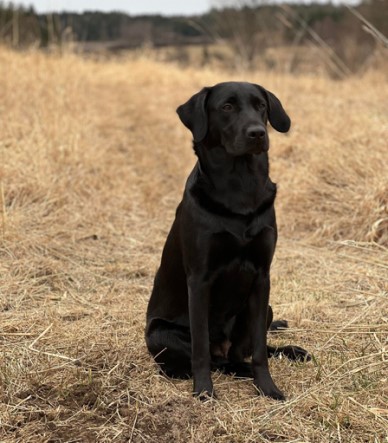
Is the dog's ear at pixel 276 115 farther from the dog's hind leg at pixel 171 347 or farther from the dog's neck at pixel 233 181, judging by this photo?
the dog's hind leg at pixel 171 347

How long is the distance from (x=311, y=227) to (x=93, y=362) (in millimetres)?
2601

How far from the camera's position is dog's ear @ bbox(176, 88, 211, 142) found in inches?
96.1

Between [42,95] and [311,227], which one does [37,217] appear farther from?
[42,95]

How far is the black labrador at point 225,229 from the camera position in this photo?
2.36m

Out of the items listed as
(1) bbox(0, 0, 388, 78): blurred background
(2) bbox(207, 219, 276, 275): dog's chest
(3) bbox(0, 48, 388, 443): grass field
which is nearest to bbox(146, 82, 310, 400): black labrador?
(2) bbox(207, 219, 276, 275): dog's chest

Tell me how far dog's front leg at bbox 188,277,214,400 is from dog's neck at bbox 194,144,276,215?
1.10 ft

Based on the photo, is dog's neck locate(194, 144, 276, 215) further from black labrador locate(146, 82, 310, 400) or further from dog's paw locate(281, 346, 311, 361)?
dog's paw locate(281, 346, 311, 361)

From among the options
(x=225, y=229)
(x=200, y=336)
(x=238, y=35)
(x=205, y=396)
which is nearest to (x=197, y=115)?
(x=225, y=229)

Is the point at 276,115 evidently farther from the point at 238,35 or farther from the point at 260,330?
the point at 238,35

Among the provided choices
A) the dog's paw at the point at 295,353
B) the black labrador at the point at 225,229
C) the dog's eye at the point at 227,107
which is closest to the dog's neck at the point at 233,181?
the black labrador at the point at 225,229

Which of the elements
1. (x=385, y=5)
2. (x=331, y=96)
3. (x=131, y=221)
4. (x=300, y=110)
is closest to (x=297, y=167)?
(x=131, y=221)

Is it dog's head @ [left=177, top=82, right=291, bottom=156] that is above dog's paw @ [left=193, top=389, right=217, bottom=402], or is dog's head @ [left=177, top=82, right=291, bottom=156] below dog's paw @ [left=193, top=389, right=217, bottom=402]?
above

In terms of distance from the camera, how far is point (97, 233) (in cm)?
474

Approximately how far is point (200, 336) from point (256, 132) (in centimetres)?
81
